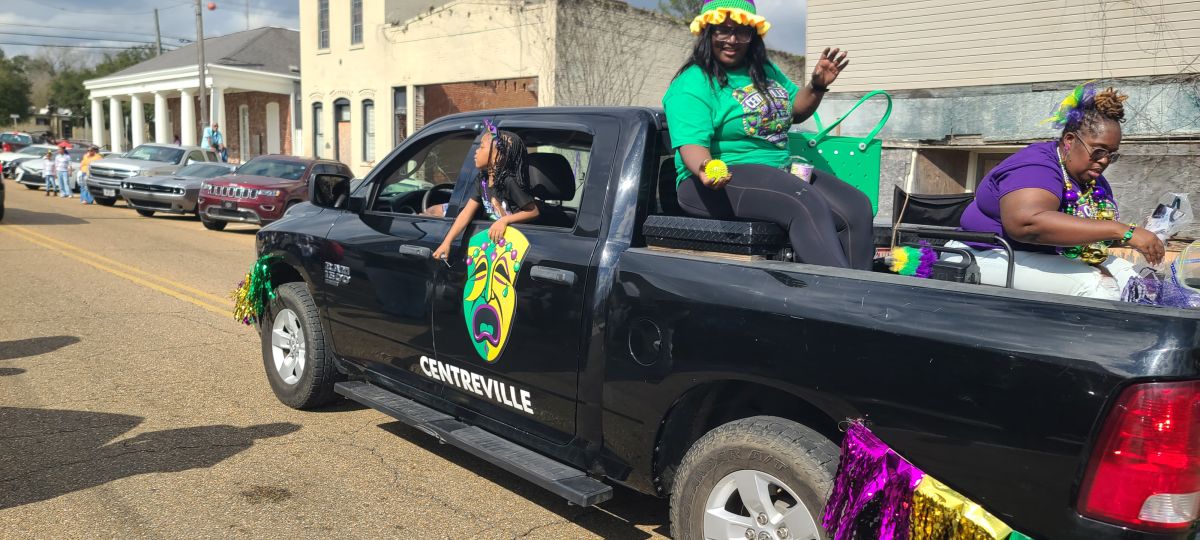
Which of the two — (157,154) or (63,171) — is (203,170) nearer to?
(157,154)

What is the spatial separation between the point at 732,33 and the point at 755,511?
1924 mm

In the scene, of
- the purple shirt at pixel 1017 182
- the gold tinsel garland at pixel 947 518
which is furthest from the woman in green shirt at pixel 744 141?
the gold tinsel garland at pixel 947 518

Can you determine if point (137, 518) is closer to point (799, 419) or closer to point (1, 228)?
point (799, 419)

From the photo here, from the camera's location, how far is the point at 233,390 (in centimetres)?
572

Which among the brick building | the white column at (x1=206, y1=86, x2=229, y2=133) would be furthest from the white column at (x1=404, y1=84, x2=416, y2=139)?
the white column at (x1=206, y1=86, x2=229, y2=133)

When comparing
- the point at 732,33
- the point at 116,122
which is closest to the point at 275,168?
the point at 732,33

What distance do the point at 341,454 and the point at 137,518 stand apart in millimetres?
1059

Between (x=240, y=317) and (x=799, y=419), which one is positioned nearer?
(x=799, y=419)

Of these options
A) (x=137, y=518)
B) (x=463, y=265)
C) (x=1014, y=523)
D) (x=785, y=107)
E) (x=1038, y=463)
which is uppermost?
(x=785, y=107)

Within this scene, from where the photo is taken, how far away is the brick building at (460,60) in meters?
20.1

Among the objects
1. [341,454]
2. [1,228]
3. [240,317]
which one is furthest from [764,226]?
[1,228]

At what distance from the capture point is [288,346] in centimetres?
537

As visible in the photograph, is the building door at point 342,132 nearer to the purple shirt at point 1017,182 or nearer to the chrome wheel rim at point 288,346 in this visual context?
the chrome wheel rim at point 288,346

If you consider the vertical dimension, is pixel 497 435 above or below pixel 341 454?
above
